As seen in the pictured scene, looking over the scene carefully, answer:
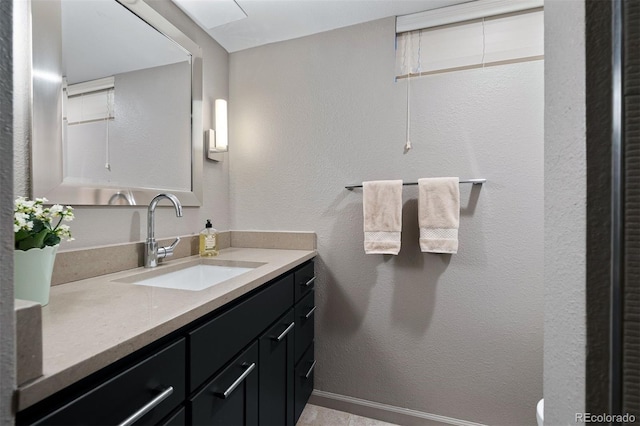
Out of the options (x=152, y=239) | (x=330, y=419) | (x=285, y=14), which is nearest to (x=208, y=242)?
(x=152, y=239)

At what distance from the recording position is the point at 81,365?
18.3 inches

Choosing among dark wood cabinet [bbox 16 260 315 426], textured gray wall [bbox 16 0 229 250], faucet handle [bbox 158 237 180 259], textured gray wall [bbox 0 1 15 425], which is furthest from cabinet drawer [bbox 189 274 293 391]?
textured gray wall [bbox 16 0 229 250]

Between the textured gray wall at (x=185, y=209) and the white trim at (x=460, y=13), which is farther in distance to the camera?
the white trim at (x=460, y=13)

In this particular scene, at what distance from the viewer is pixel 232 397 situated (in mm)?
855

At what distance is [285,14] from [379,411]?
2212 millimetres

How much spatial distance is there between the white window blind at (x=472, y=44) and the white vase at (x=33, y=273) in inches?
65.5

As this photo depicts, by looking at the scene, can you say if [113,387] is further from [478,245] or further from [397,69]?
[397,69]

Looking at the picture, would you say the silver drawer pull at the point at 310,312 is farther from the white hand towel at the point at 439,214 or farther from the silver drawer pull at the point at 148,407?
the silver drawer pull at the point at 148,407

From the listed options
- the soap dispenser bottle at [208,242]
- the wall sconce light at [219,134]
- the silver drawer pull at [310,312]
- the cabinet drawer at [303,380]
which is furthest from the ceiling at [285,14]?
the cabinet drawer at [303,380]

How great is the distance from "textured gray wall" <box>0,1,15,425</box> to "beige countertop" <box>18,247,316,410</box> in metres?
0.02

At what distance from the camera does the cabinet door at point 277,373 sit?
3.45 ft

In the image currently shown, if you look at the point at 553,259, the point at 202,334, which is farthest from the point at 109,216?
the point at 553,259

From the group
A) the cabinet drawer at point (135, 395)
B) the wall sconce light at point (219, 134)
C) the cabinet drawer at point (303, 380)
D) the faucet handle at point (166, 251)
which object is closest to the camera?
the cabinet drawer at point (135, 395)

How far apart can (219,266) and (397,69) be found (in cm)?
140
